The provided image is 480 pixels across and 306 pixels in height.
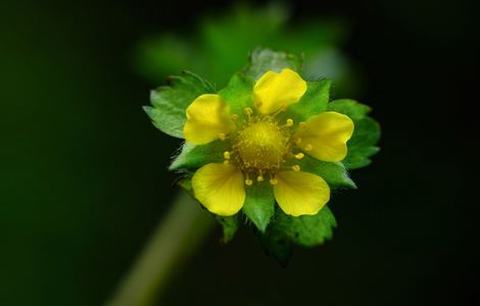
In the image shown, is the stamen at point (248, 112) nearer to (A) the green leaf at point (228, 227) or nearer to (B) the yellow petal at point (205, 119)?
(B) the yellow petal at point (205, 119)

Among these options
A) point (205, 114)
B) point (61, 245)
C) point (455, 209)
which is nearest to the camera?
point (205, 114)

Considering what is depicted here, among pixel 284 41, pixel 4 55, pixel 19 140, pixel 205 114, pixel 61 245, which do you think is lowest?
pixel 61 245

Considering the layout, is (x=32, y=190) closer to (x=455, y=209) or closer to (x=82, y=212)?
(x=82, y=212)

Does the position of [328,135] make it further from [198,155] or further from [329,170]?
[198,155]

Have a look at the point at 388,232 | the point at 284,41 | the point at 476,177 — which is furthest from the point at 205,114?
the point at 476,177

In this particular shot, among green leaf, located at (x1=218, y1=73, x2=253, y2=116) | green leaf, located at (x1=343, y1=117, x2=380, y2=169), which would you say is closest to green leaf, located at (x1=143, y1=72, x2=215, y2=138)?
green leaf, located at (x1=218, y1=73, x2=253, y2=116)

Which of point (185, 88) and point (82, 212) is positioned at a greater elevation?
point (185, 88)

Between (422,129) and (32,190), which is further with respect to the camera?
(422,129)

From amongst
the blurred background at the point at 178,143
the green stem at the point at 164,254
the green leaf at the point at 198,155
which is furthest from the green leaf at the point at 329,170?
the blurred background at the point at 178,143

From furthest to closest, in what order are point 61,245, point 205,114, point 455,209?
point 455,209, point 61,245, point 205,114
